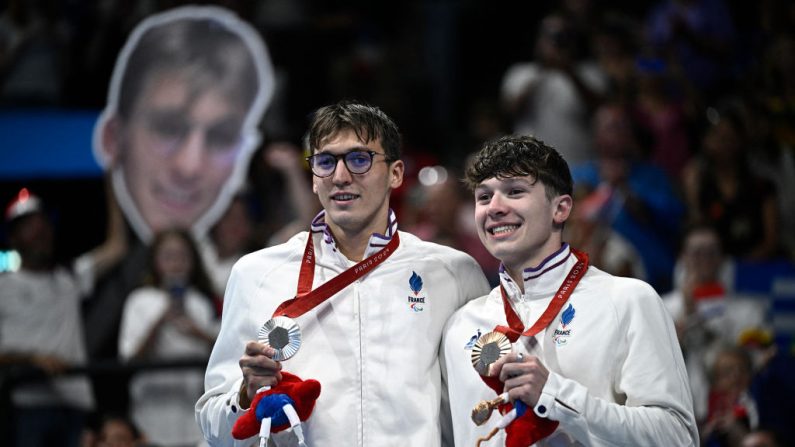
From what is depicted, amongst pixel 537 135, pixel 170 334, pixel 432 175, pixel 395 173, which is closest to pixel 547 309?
pixel 395 173

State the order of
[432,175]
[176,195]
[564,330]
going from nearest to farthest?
[564,330]
[176,195]
[432,175]

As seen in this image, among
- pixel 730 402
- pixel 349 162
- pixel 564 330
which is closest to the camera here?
pixel 564 330

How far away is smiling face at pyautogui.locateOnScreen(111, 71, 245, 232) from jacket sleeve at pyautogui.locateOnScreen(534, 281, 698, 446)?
522 cm

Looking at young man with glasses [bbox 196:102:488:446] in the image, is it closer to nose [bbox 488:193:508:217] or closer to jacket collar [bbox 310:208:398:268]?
jacket collar [bbox 310:208:398:268]

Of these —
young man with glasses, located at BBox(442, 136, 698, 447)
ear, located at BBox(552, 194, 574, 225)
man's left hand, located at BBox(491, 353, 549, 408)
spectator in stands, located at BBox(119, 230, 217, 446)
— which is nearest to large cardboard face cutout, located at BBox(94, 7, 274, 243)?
spectator in stands, located at BBox(119, 230, 217, 446)

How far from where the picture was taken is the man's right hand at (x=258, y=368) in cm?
402

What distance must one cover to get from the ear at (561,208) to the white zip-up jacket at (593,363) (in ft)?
0.36

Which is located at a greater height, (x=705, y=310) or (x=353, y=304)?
(x=353, y=304)

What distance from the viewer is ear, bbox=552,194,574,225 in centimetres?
432

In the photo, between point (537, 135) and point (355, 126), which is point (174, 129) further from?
point (355, 126)

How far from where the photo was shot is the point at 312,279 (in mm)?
4484

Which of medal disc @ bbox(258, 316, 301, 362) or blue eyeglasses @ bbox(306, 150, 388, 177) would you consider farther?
blue eyeglasses @ bbox(306, 150, 388, 177)

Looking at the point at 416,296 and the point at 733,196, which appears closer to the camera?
the point at 416,296

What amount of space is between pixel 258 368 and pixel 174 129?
517 cm
